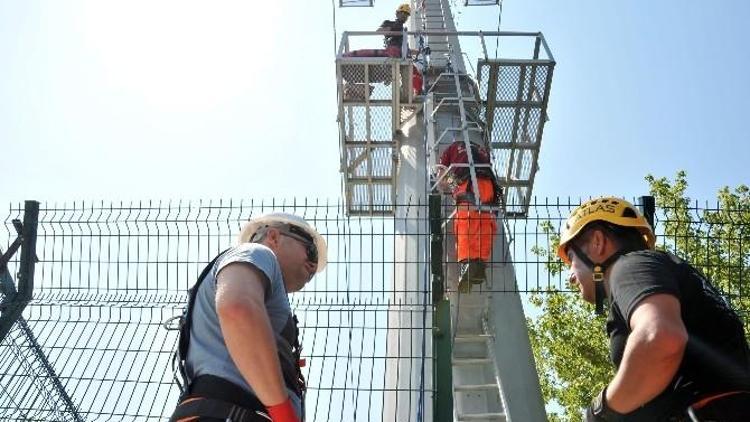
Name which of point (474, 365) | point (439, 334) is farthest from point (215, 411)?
point (474, 365)

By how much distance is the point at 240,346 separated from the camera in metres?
2.77

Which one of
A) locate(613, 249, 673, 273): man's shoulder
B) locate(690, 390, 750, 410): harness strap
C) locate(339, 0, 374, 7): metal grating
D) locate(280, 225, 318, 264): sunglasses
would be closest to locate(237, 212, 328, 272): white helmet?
locate(280, 225, 318, 264): sunglasses

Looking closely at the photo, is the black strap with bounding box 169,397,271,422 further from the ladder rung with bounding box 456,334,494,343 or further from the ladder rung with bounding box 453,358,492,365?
the ladder rung with bounding box 456,334,494,343

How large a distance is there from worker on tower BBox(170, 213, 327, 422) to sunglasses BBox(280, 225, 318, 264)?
1.46 feet

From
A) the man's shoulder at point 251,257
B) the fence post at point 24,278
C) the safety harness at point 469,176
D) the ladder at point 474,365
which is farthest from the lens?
the safety harness at point 469,176

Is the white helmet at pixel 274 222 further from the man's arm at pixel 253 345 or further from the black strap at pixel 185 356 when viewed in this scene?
the man's arm at pixel 253 345

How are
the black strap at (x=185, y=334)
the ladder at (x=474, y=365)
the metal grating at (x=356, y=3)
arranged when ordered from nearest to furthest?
the black strap at (x=185, y=334)
the ladder at (x=474, y=365)
the metal grating at (x=356, y=3)

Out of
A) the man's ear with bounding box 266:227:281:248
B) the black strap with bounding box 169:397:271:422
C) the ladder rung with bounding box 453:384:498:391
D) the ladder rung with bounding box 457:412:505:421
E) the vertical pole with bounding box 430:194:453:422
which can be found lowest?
the ladder rung with bounding box 457:412:505:421

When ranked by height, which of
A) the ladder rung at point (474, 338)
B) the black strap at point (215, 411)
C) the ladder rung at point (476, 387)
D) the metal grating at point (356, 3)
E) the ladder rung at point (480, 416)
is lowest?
the ladder rung at point (480, 416)

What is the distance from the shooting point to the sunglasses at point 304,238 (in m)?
3.79

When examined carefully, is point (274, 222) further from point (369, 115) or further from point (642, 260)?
point (369, 115)

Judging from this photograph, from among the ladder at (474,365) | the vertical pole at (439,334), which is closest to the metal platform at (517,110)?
the ladder at (474,365)

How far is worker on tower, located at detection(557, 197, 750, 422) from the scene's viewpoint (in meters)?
2.87

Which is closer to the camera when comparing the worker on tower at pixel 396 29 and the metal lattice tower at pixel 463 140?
the metal lattice tower at pixel 463 140
